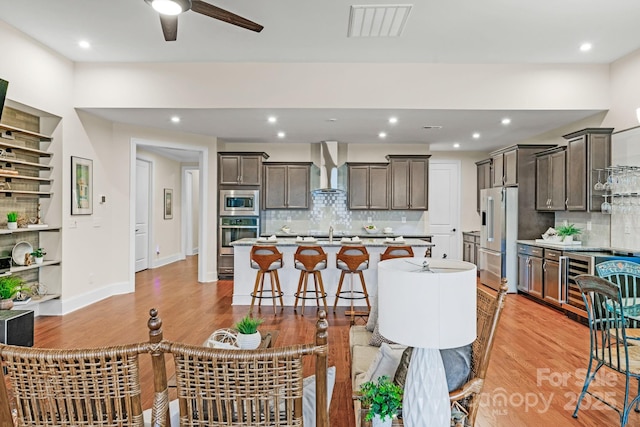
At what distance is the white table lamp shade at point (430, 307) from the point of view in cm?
137

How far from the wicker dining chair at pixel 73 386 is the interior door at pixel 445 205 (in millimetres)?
8319

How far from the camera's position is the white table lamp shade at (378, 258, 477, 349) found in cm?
137

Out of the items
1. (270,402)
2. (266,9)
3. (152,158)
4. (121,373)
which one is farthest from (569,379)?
(152,158)

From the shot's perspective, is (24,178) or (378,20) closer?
(378,20)

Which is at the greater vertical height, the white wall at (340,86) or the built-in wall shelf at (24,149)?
the white wall at (340,86)

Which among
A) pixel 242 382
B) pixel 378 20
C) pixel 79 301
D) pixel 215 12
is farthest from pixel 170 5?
pixel 79 301

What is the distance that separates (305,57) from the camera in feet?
16.8

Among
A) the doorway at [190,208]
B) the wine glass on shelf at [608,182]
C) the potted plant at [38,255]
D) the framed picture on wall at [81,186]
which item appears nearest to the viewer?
the wine glass on shelf at [608,182]

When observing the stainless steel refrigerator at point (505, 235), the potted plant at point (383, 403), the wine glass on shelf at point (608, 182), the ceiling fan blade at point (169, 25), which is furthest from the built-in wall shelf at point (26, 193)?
the wine glass on shelf at point (608, 182)

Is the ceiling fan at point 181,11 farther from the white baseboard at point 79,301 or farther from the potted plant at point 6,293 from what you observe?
the white baseboard at point 79,301

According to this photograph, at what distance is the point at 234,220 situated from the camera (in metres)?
7.62

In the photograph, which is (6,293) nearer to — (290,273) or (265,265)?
(265,265)

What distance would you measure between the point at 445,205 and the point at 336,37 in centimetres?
562

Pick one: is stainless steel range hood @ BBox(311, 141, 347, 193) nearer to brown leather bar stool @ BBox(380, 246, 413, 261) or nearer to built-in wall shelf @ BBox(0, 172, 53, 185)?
brown leather bar stool @ BBox(380, 246, 413, 261)
